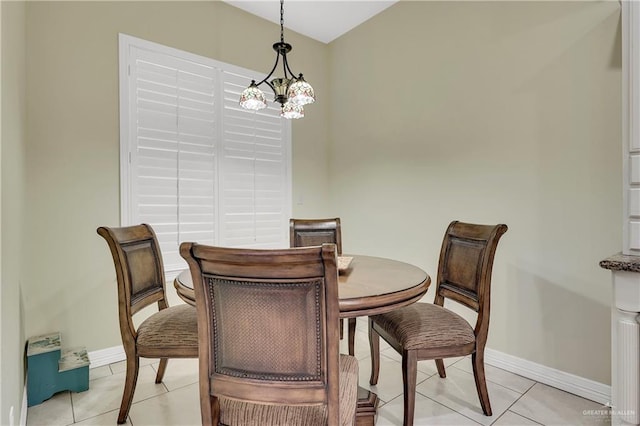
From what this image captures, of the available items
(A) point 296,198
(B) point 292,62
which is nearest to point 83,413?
(A) point 296,198

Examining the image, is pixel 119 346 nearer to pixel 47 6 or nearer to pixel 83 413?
pixel 83 413

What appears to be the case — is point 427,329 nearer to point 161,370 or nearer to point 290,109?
point 290,109

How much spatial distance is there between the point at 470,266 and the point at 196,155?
2305mm

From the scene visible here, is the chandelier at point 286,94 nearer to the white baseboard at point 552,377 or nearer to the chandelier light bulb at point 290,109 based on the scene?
the chandelier light bulb at point 290,109

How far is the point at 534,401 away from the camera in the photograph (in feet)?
6.22

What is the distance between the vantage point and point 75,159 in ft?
7.45

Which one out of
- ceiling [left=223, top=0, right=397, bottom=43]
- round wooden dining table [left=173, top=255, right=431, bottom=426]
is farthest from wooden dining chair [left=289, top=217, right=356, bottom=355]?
ceiling [left=223, top=0, right=397, bottom=43]

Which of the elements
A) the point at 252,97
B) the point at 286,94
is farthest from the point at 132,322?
the point at 286,94

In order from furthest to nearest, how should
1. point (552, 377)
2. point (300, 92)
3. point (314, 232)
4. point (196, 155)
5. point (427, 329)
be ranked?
point (196, 155)
point (314, 232)
point (552, 377)
point (300, 92)
point (427, 329)

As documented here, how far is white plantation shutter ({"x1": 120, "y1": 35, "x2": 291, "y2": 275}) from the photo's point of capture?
2.50m

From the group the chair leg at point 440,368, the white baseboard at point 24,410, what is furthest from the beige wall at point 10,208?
the chair leg at point 440,368

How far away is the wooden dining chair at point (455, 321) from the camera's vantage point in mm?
1578

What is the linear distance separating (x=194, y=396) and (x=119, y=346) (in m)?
0.88

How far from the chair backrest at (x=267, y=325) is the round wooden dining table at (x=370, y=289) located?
0.23 metres
